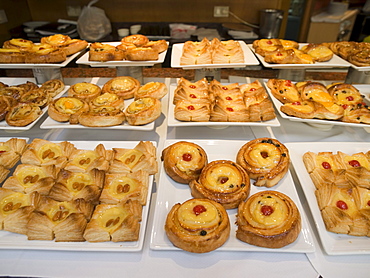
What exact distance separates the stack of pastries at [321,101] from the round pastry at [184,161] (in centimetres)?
71

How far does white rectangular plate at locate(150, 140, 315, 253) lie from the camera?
1153mm

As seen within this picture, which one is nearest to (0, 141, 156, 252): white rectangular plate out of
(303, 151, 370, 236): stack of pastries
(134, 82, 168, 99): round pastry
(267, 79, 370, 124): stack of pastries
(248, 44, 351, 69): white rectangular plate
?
(303, 151, 370, 236): stack of pastries

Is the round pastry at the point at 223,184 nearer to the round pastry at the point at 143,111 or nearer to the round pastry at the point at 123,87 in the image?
the round pastry at the point at 143,111

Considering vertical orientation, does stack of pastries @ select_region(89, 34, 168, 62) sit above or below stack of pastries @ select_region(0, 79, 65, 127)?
above

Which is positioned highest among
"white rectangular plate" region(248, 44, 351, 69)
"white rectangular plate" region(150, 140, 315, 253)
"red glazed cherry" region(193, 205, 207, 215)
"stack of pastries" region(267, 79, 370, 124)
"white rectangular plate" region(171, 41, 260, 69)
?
"white rectangular plate" region(171, 41, 260, 69)

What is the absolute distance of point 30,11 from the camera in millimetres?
4613

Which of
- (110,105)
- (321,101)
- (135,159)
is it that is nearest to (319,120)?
(321,101)

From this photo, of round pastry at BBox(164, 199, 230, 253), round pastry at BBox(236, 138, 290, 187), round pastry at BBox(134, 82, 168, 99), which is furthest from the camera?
round pastry at BBox(134, 82, 168, 99)

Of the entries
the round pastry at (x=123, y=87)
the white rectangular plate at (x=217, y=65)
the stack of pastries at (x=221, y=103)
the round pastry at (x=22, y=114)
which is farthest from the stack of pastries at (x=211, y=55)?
the round pastry at (x=22, y=114)

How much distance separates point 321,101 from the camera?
1.94 metres

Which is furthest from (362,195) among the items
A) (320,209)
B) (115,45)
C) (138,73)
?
(115,45)

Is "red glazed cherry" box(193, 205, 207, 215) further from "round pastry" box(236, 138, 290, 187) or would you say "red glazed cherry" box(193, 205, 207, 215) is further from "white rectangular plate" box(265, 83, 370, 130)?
→ "white rectangular plate" box(265, 83, 370, 130)

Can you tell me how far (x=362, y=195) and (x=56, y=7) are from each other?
16.5 ft

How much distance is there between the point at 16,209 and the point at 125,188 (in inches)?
19.5
